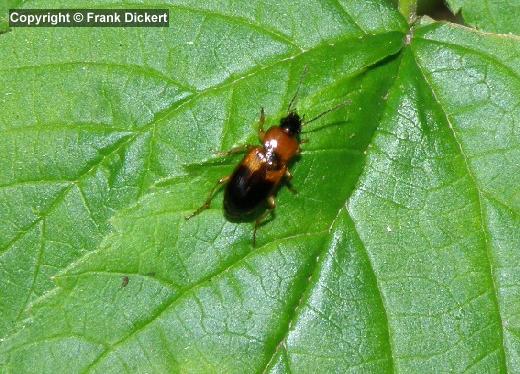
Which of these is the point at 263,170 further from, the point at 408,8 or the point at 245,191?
the point at 408,8

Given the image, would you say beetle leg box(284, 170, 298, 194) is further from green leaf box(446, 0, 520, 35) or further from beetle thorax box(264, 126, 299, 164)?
green leaf box(446, 0, 520, 35)

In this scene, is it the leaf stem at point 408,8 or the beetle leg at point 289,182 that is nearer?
the beetle leg at point 289,182

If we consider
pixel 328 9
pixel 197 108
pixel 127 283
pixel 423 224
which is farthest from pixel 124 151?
pixel 423 224

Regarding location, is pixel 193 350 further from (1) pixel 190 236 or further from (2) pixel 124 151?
(2) pixel 124 151

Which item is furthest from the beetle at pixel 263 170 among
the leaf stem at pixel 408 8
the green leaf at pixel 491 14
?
the green leaf at pixel 491 14

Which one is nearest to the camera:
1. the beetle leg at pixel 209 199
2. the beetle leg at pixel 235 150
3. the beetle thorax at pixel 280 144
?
the beetle leg at pixel 209 199

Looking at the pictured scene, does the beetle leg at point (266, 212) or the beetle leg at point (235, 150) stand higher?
the beetle leg at point (235, 150)

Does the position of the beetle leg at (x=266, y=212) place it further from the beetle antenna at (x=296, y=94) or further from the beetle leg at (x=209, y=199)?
the beetle antenna at (x=296, y=94)
